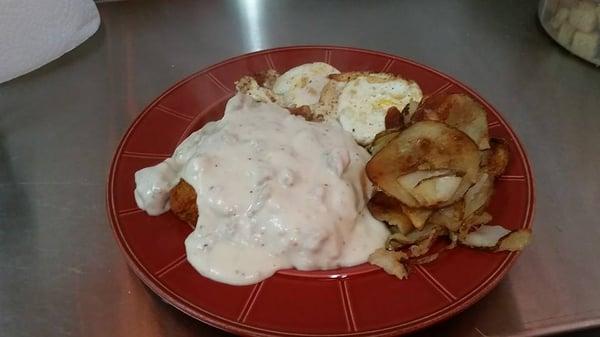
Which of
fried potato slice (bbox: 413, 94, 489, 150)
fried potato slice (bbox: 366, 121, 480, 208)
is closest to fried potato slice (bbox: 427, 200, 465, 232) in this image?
fried potato slice (bbox: 366, 121, 480, 208)

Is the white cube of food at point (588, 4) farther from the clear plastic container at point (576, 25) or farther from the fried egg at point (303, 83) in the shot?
the fried egg at point (303, 83)

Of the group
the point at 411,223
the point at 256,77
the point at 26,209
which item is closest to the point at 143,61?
the point at 256,77

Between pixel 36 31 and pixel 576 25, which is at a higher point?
pixel 576 25

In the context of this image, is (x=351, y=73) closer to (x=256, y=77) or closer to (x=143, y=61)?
(x=256, y=77)

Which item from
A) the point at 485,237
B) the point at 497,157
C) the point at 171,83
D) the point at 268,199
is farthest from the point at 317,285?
the point at 171,83

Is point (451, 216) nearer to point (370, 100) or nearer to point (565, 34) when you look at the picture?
point (370, 100)

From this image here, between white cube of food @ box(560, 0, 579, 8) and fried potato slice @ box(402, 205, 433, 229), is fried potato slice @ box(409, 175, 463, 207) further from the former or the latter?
white cube of food @ box(560, 0, 579, 8)
